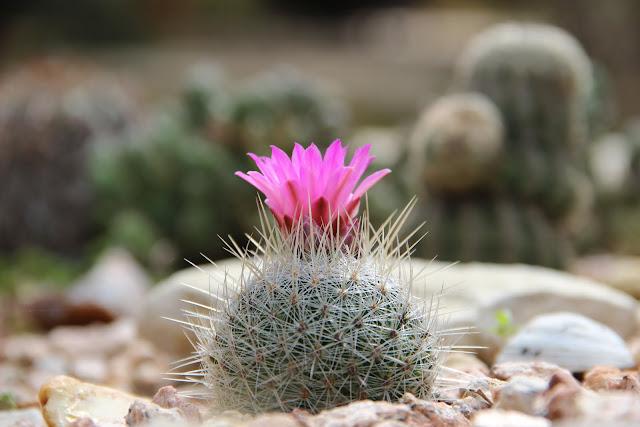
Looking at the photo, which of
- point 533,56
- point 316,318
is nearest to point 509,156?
point 533,56

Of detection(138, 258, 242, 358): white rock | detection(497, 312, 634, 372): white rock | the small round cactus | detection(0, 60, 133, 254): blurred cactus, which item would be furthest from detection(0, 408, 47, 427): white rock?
detection(0, 60, 133, 254): blurred cactus

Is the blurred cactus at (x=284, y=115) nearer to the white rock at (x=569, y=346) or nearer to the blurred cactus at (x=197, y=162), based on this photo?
the blurred cactus at (x=197, y=162)

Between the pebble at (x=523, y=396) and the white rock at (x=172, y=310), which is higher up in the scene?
the pebble at (x=523, y=396)

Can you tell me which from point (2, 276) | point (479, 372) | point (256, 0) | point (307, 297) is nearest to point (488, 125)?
point (479, 372)

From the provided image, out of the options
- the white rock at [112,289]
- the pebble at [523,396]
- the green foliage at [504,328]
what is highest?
the pebble at [523,396]

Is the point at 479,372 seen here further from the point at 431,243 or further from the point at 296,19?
the point at 296,19

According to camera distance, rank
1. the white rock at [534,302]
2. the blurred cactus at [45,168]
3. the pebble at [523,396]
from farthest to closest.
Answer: the blurred cactus at [45,168]
the white rock at [534,302]
the pebble at [523,396]

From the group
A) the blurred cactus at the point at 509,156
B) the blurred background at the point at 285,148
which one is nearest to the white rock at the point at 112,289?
the blurred background at the point at 285,148

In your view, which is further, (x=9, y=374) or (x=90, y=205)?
(x=90, y=205)
